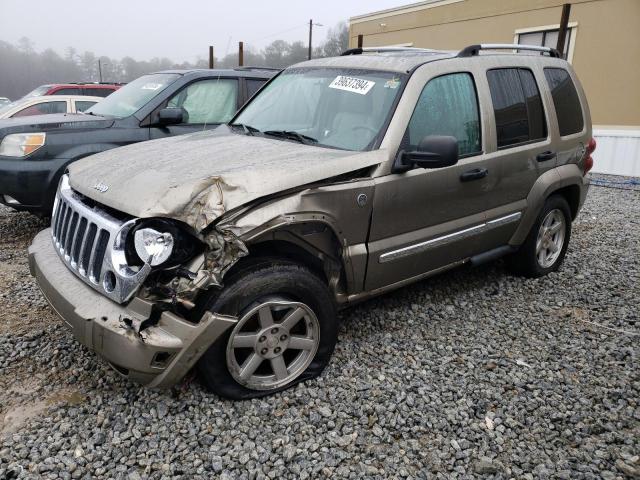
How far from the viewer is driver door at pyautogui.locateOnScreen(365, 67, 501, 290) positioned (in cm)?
321

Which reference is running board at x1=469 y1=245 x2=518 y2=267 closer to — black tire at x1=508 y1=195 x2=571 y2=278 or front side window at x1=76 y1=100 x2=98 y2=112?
black tire at x1=508 y1=195 x2=571 y2=278

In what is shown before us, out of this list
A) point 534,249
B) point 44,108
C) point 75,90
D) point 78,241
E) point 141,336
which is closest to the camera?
point 141,336

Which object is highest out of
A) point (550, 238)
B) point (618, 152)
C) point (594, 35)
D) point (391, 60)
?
point (594, 35)

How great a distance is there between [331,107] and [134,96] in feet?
11.3

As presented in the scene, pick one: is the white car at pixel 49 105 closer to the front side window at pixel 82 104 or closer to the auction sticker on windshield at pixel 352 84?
the front side window at pixel 82 104

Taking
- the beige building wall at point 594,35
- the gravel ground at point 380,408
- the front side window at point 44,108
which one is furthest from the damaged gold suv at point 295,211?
the beige building wall at point 594,35

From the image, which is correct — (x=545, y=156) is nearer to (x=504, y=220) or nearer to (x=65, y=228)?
(x=504, y=220)

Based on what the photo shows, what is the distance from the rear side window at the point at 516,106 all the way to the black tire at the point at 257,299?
199 cm

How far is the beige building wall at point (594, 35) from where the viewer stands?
510 inches

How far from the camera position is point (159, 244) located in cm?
245

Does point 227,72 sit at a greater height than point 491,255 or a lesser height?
greater

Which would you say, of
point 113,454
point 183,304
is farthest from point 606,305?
point 113,454

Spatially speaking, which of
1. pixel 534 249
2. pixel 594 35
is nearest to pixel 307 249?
pixel 534 249

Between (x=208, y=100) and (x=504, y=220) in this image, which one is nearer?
(x=504, y=220)
